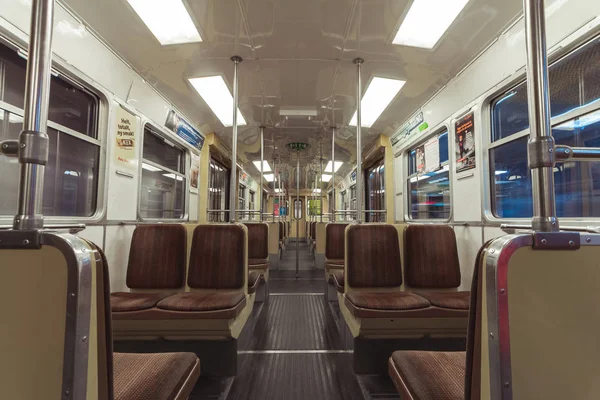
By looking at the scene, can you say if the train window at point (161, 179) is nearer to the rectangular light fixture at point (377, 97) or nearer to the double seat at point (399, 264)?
the double seat at point (399, 264)

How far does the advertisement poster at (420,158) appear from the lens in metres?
3.71

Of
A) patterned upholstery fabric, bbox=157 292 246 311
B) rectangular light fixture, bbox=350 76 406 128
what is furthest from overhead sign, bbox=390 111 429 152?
patterned upholstery fabric, bbox=157 292 246 311

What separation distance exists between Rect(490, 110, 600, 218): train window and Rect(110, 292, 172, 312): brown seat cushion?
2.76m

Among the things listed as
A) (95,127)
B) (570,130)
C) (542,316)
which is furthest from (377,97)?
(542,316)

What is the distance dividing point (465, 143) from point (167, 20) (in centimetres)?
281

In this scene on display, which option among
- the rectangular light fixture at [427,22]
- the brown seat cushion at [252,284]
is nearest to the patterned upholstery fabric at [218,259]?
the brown seat cushion at [252,284]

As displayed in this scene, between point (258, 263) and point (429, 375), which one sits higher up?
point (429, 375)

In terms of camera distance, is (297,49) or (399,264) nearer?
(399,264)

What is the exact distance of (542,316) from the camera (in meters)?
0.67

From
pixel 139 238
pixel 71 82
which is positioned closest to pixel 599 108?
pixel 139 238

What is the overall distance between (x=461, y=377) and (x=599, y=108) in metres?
1.66

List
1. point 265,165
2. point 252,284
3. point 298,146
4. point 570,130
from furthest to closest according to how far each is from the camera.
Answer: point 265,165 → point 298,146 → point 252,284 → point 570,130

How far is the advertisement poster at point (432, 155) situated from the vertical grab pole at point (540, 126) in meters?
2.76

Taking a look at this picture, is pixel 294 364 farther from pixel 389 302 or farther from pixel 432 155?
pixel 432 155
